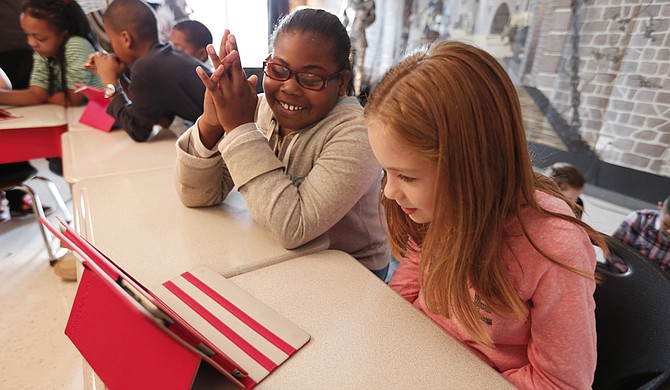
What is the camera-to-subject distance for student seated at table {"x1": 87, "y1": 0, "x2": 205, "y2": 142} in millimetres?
1452

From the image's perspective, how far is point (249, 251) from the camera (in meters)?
0.82

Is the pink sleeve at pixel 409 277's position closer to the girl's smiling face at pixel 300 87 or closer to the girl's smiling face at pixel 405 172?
the girl's smiling face at pixel 405 172

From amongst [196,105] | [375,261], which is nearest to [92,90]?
[196,105]

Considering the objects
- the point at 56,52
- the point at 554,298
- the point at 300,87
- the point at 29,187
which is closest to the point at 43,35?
the point at 56,52

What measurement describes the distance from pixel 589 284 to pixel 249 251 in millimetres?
601

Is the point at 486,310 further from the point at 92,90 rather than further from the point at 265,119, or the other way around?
the point at 92,90

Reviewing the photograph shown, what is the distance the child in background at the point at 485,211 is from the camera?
0.49 m

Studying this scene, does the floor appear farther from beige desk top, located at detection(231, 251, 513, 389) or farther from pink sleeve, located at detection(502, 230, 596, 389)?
pink sleeve, located at detection(502, 230, 596, 389)

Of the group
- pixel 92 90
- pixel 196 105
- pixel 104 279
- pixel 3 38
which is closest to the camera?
pixel 104 279

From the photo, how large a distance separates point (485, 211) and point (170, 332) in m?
0.42

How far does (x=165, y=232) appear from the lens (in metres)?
0.86

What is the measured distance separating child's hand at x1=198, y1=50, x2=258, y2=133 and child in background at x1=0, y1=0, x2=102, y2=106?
1.55 meters

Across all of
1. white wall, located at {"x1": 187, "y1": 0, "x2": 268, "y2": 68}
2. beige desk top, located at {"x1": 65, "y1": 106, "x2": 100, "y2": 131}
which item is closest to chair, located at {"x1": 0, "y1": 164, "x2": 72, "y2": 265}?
beige desk top, located at {"x1": 65, "y1": 106, "x2": 100, "y2": 131}

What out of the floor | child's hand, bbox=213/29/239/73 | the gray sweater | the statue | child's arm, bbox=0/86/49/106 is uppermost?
the statue
